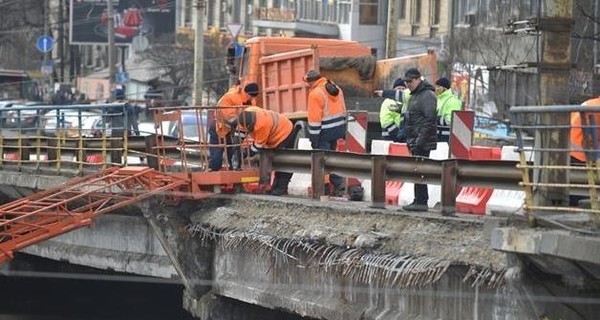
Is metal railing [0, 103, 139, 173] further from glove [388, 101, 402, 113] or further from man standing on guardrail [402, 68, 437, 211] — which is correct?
man standing on guardrail [402, 68, 437, 211]

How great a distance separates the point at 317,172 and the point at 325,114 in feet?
6.66

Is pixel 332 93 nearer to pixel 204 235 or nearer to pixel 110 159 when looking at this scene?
pixel 204 235

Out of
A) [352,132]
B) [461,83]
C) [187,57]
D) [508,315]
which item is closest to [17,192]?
[352,132]

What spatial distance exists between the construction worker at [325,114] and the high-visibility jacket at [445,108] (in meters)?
1.35

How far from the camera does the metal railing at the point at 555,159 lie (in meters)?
8.51

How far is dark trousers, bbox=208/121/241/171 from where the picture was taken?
14727 millimetres

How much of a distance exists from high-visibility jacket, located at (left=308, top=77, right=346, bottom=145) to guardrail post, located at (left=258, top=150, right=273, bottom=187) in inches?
40.0

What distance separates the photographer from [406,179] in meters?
11.5

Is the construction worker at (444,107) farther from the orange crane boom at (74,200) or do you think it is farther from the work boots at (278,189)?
the orange crane boom at (74,200)

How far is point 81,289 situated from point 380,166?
10.5m

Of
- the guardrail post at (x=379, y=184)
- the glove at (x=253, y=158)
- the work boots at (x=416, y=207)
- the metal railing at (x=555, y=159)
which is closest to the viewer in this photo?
the metal railing at (x=555, y=159)

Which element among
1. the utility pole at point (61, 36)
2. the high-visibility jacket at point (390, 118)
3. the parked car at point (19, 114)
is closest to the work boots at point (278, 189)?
the high-visibility jacket at point (390, 118)

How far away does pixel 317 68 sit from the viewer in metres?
19.5

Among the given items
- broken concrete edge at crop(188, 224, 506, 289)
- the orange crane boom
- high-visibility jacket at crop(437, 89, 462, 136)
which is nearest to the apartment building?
high-visibility jacket at crop(437, 89, 462, 136)
